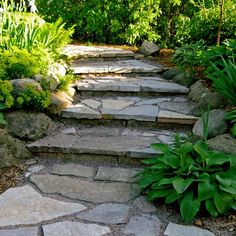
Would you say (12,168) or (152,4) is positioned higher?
(152,4)

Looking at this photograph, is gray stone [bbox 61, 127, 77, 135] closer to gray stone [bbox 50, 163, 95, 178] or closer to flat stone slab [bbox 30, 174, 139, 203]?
gray stone [bbox 50, 163, 95, 178]

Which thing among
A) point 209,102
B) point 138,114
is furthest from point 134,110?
point 209,102

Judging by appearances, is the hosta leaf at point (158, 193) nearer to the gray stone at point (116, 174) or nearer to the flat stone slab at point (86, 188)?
the flat stone slab at point (86, 188)

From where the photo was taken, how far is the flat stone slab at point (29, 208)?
8.09 feet

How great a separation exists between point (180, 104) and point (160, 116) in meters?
0.52

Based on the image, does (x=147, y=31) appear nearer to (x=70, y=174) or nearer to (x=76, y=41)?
(x=76, y=41)

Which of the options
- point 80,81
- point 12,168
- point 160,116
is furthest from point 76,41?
point 12,168

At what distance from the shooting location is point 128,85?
4531 millimetres

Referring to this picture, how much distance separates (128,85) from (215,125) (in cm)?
157

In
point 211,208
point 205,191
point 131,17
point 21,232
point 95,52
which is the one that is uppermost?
point 131,17

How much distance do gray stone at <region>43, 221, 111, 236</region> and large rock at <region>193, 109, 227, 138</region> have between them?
1.29 meters

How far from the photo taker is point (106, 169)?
10.3 feet

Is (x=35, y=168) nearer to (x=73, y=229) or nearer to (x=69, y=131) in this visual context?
(x=69, y=131)

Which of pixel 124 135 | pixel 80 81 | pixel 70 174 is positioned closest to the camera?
pixel 70 174
